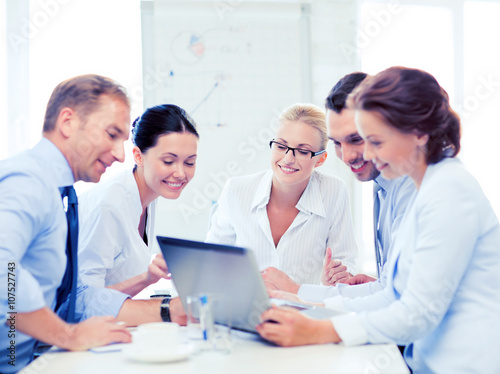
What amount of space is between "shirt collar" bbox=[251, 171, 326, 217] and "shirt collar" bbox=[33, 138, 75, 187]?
1079mm

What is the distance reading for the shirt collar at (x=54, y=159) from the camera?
146cm

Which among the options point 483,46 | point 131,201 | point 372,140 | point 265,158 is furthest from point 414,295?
point 483,46

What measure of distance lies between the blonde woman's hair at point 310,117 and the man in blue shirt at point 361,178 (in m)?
0.22

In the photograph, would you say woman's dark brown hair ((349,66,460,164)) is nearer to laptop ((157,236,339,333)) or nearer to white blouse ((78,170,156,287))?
laptop ((157,236,339,333))

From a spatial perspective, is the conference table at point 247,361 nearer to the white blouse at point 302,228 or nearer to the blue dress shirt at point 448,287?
the blue dress shirt at point 448,287

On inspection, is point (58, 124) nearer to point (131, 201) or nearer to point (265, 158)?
point (131, 201)

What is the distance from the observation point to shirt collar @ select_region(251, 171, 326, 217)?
2406 mm

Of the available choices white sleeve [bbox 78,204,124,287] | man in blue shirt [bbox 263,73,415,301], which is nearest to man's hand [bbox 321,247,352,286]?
man in blue shirt [bbox 263,73,415,301]

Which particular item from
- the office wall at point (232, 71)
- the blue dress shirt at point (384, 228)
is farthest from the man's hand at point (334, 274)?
the office wall at point (232, 71)


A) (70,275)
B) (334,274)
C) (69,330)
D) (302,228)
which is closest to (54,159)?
(70,275)

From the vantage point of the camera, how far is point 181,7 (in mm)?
3574

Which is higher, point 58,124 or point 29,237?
point 58,124

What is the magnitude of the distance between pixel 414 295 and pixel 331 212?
3.91 ft

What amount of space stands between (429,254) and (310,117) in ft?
3.69
